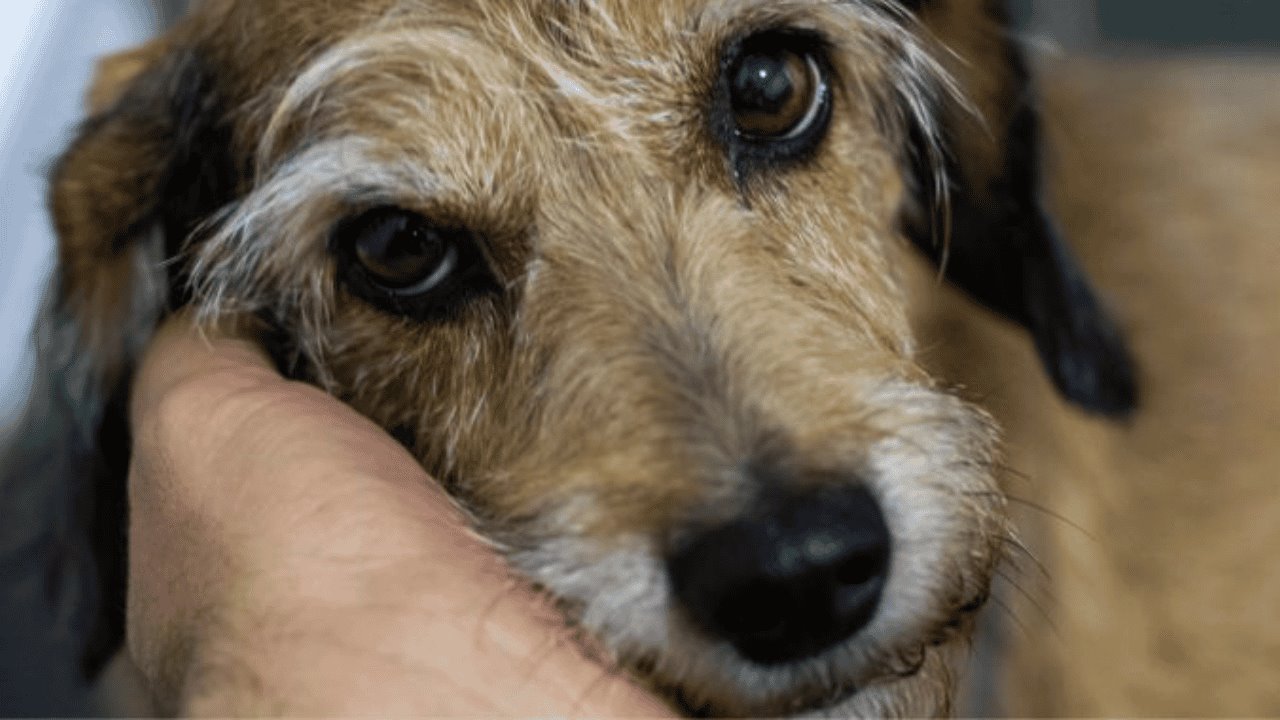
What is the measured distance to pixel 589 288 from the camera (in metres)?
1.58

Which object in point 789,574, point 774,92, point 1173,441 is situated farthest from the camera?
point 1173,441

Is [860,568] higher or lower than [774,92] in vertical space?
lower

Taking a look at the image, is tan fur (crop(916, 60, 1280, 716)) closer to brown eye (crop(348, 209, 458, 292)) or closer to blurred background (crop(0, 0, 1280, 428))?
blurred background (crop(0, 0, 1280, 428))

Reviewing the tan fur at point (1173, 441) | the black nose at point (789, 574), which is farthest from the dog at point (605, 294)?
the tan fur at point (1173, 441)

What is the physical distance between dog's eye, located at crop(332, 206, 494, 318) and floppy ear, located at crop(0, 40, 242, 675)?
31 centimetres

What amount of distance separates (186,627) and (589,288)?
57cm

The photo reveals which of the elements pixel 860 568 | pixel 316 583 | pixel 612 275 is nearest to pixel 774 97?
pixel 612 275

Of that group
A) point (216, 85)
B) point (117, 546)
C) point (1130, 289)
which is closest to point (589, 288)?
point (216, 85)

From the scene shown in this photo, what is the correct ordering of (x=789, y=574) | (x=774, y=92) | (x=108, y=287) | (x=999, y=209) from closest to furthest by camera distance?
(x=789, y=574) → (x=774, y=92) → (x=108, y=287) → (x=999, y=209)

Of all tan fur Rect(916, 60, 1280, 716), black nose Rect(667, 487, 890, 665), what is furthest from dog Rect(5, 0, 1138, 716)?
tan fur Rect(916, 60, 1280, 716)

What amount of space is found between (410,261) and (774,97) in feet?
1.57

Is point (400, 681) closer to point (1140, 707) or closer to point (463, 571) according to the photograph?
point (463, 571)

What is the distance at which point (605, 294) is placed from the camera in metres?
1.57

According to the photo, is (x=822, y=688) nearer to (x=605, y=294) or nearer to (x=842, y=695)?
(x=842, y=695)
